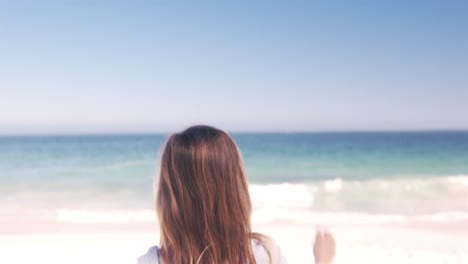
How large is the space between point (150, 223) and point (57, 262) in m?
2.20

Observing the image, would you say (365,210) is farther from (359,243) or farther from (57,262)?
(57,262)

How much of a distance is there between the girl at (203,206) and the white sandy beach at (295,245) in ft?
11.7

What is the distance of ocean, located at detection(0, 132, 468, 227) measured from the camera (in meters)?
7.80

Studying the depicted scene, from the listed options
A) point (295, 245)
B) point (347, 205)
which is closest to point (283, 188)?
point (347, 205)

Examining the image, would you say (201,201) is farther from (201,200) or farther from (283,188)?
(283,188)

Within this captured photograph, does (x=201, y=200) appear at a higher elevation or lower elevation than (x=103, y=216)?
higher

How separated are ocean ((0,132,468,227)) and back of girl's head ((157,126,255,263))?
955 millimetres

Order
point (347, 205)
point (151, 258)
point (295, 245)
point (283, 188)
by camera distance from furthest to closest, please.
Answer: point (283, 188), point (347, 205), point (295, 245), point (151, 258)

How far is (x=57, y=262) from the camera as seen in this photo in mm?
5020

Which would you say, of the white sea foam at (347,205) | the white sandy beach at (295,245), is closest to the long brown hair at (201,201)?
the white sandy beach at (295,245)

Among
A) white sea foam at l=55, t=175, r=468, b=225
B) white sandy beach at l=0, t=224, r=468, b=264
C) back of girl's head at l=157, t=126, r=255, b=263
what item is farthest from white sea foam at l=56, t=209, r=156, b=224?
back of girl's head at l=157, t=126, r=255, b=263

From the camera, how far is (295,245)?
5.69m

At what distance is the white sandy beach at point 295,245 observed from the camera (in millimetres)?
5113

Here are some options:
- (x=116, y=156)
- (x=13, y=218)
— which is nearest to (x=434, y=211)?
(x=13, y=218)
